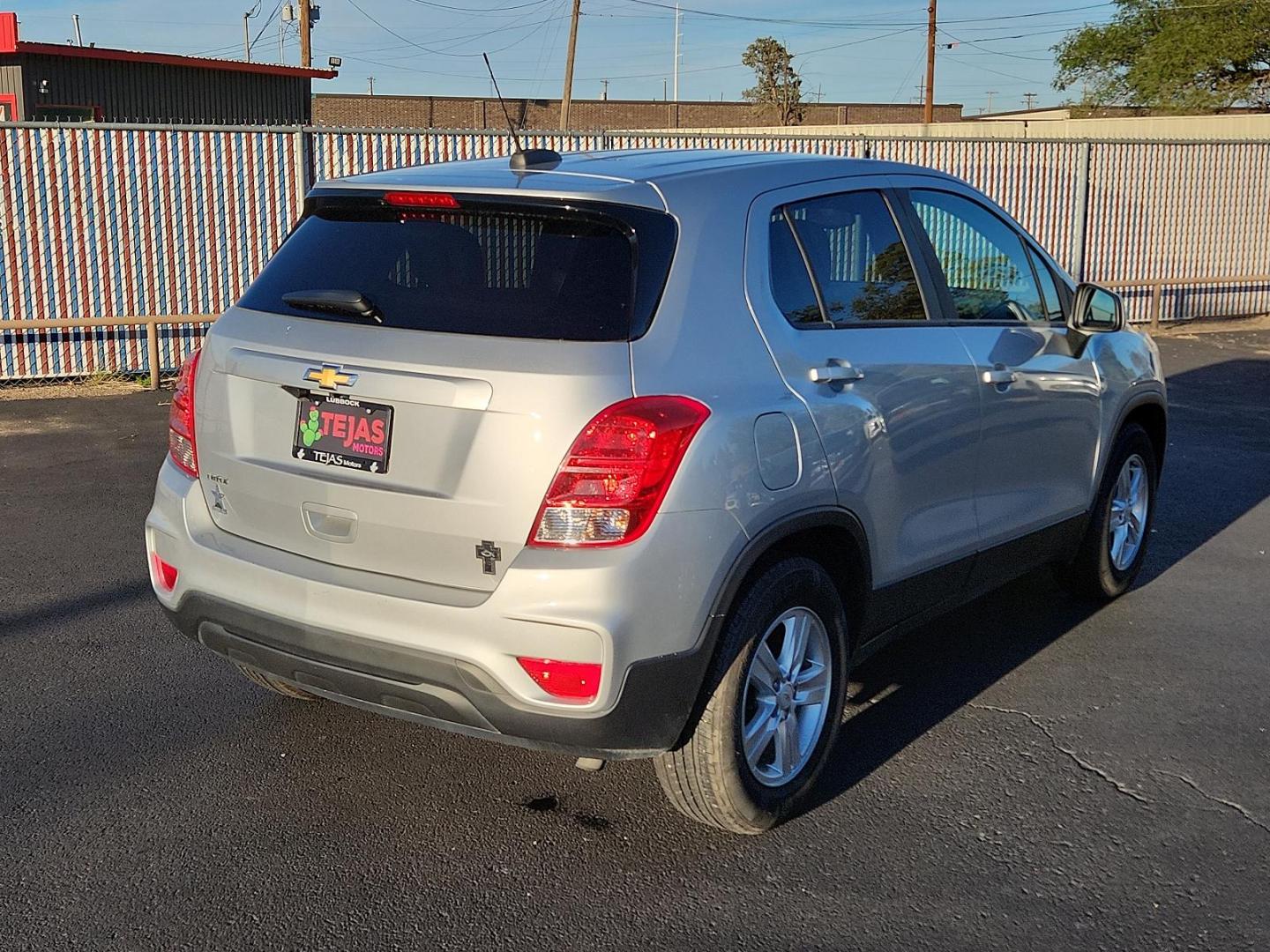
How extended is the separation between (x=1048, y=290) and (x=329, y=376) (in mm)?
2969

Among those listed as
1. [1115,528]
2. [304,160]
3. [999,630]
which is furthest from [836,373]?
[304,160]

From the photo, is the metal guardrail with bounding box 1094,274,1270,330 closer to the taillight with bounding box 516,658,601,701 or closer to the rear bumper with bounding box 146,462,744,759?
the rear bumper with bounding box 146,462,744,759

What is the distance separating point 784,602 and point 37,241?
1047cm

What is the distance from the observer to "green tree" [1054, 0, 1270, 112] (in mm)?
38062

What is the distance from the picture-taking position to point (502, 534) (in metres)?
3.25

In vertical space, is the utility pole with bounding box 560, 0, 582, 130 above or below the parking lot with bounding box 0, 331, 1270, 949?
above

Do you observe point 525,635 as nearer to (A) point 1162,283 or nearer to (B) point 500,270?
(B) point 500,270

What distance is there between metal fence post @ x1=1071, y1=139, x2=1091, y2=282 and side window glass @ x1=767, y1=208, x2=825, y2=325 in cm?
1335

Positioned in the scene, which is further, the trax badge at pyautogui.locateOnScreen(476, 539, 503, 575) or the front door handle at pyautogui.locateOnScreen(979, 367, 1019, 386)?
the front door handle at pyautogui.locateOnScreen(979, 367, 1019, 386)

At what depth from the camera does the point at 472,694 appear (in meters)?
3.29

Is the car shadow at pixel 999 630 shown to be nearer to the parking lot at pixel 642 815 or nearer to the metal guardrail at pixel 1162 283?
the parking lot at pixel 642 815

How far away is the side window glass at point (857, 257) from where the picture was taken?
4.02 meters

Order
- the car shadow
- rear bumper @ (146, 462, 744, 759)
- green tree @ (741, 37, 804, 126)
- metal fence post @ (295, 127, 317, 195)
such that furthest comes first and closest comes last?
green tree @ (741, 37, 804, 126)
metal fence post @ (295, 127, 317, 195)
the car shadow
rear bumper @ (146, 462, 744, 759)

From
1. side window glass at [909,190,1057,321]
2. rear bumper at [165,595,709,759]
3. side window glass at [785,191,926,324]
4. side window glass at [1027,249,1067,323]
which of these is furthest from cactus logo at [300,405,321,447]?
side window glass at [1027,249,1067,323]
